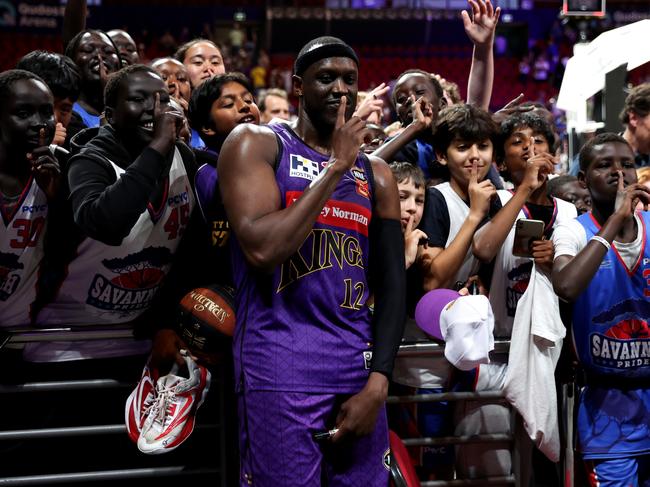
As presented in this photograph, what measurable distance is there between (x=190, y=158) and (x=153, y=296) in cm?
51

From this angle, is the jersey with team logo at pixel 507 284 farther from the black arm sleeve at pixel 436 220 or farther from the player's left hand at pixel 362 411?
the player's left hand at pixel 362 411

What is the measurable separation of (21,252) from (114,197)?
0.50 metres

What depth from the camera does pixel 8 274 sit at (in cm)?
268

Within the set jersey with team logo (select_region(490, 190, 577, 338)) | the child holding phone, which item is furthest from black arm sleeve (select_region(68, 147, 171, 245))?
jersey with team logo (select_region(490, 190, 577, 338))

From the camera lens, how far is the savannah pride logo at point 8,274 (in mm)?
2658

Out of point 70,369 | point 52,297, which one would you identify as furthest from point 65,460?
point 52,297

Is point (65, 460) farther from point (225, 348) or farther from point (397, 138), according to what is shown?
point (397, 138)

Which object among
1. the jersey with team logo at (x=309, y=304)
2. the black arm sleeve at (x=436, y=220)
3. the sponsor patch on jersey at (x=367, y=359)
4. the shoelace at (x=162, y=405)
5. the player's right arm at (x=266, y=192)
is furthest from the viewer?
the black arm sleeve at (x=436, y=220)

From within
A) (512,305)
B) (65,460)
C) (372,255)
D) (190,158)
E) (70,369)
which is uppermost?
(190,158)

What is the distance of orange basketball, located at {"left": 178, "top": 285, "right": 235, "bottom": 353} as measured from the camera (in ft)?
8.32

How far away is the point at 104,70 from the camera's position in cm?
384

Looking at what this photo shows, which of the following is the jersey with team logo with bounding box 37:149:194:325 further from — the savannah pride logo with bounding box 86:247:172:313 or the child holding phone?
the child holding phone

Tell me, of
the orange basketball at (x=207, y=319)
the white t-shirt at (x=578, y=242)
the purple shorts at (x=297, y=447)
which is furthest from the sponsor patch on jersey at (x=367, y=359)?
the white t-shirt at (x=578, y=242)

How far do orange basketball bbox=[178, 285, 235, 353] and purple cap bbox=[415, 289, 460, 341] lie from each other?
0.70 metres
